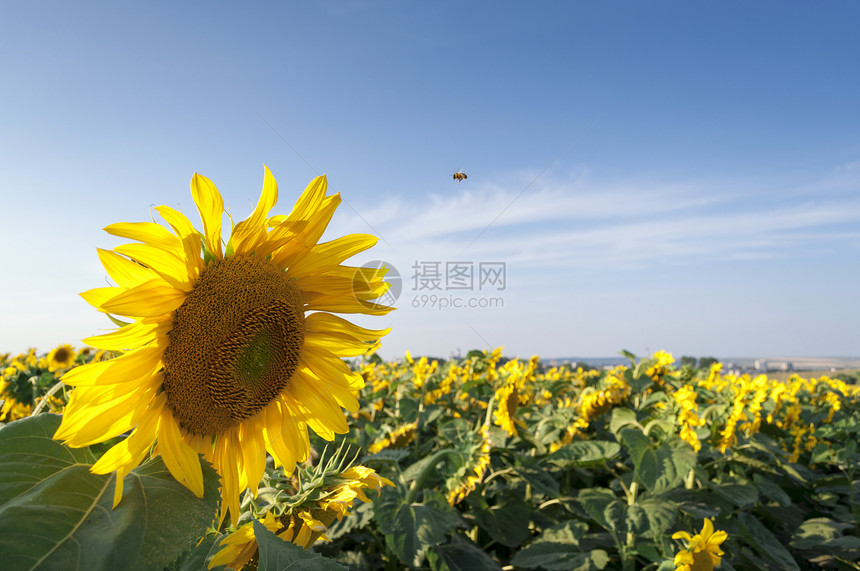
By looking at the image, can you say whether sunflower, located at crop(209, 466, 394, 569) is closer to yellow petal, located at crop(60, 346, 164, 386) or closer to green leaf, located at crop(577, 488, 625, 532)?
yellow petal, located at crop(60, 346, 164, 386)

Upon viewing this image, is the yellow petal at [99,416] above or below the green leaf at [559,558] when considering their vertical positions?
above

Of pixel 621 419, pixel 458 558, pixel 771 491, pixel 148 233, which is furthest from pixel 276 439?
pixel 771 491

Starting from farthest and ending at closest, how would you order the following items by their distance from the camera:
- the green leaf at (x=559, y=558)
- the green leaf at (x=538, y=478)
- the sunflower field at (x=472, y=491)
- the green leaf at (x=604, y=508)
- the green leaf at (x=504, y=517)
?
the green leaf at (x=538, y=478) < the green leaf at (x=504, y=517) < the green leaf at (x=604, y=508) < the green leaf at (x=559, y=558) < the sunflower field at (x=472, y=491)

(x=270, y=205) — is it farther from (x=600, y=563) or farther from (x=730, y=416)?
(x=730, y=416)

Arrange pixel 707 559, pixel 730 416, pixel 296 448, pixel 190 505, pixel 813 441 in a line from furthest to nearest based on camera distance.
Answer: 1. pixel 813 441
2. pixel 730 416
3. pixel 707 559
4. pixel 296 448
5. pixel 190 505

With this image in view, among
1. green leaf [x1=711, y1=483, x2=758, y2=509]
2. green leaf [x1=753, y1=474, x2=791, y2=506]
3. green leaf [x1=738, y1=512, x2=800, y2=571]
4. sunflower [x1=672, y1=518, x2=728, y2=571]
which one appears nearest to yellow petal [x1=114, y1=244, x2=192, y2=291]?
sunflower [x1=672, y1=518, x2=728, y2=571]

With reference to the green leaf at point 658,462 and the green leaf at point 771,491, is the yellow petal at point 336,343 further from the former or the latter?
the green leaf at point 771,491

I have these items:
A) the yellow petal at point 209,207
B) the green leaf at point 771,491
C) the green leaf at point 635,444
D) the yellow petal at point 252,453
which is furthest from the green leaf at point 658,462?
the yellow petal at point 209,207

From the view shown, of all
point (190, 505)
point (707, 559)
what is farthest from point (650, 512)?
point (190, 505)
